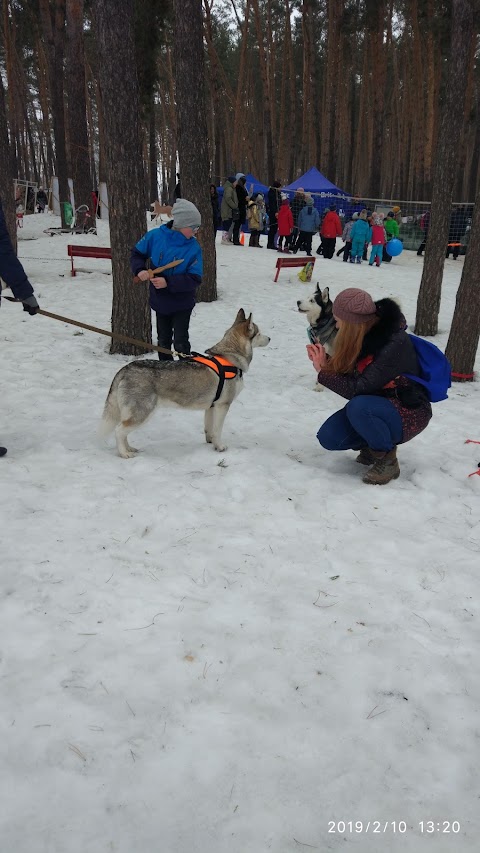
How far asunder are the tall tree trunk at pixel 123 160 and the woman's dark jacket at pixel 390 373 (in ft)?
11.3

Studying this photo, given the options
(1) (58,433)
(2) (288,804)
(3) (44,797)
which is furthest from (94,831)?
(1) (58,433)

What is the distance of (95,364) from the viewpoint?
643 centimetres

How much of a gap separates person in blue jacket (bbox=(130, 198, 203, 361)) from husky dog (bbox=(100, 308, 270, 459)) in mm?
850

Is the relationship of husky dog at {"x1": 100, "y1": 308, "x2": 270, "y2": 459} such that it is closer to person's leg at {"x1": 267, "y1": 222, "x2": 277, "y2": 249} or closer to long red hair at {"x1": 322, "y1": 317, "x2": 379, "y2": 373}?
long red hair at {"x1": 322, "y1": 317, "x2": 379, "y2": 373}

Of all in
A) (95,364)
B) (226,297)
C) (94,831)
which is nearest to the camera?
(94,831)

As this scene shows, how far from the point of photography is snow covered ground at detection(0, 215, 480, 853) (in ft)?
5.62

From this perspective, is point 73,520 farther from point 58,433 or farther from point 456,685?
point 456,685

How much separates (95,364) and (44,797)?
5.24 metres

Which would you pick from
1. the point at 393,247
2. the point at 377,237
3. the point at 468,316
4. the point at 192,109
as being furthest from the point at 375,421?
the point at 393,247

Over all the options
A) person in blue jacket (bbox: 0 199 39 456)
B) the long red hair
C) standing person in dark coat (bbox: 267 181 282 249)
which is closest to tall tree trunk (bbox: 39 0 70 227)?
standing person in dark coat (bbox: 267 181 282 249)

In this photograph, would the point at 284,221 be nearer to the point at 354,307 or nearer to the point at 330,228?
the point at 330,228

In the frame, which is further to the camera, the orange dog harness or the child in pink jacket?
the child in pink jacket

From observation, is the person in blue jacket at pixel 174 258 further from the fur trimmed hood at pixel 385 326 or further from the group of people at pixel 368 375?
the fur trimmed hood at pixel 385 326

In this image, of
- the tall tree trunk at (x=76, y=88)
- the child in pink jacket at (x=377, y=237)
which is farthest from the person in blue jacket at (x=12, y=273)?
the child in pink jacket at (x=377, y=237)
